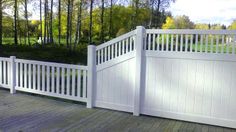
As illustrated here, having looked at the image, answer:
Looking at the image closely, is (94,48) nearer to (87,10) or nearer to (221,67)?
(221,67)

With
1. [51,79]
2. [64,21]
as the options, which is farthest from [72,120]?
[64,21]

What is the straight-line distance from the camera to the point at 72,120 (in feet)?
15.8

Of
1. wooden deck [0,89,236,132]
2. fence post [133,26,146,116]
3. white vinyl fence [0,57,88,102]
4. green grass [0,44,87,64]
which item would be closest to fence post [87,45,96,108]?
white vinyl fence [0,57,88,102]

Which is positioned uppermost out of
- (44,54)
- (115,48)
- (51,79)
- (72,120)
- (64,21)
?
(64,21)

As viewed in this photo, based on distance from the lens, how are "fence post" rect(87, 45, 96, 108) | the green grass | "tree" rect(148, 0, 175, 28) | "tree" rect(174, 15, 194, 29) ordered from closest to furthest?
"fence post" rect(87, 45, 96, 108), the green grass, "tree" rect(148, 0, 175, 28), "tree" rect(174, 15, 194, 29)

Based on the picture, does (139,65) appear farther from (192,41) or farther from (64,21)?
(64,21)

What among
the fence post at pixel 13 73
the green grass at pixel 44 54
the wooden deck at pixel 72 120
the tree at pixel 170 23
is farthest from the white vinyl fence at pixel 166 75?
the tree at pixel 170 23

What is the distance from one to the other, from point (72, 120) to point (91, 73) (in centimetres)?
107

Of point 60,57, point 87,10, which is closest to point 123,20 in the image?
point 87,10

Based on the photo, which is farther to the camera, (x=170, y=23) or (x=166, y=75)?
(x=170, y=23)

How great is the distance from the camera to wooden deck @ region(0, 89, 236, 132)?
4.46 metres

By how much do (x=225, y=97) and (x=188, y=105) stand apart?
0.61m

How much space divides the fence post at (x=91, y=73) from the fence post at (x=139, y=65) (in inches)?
35.6

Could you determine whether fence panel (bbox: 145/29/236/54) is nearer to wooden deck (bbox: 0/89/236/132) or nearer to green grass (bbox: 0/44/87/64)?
wooden deck (bbox: 0/89/236/132)
